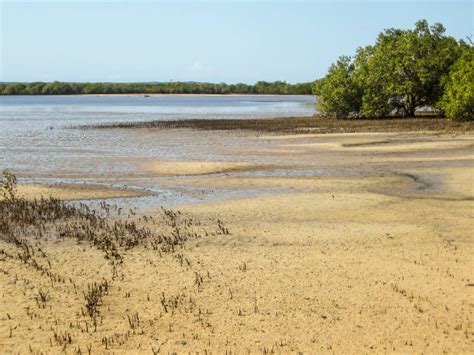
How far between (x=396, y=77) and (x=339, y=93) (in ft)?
17.2

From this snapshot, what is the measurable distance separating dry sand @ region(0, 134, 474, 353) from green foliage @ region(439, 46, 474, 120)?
28.4 meters

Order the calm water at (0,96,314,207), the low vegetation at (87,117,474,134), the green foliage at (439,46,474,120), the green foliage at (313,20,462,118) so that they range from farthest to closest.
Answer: the green foliage at (313,20,462,118) < the green foliage at (439,46,474,120) < the low vegetation at (87,117,474,134) < the calm water at (0,96,314,207)

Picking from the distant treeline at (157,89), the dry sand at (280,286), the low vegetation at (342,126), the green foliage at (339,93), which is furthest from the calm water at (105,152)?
the distant treeline at (157,89)

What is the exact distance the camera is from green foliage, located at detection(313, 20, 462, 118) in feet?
169

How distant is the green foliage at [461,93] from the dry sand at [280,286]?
28409mm

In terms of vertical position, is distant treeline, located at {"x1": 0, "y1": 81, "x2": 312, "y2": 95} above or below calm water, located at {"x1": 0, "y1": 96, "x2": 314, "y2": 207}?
above

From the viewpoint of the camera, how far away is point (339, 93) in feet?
177

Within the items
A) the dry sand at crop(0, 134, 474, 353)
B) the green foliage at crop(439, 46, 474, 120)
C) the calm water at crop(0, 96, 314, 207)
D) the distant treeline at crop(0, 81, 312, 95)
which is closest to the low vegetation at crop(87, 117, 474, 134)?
the green foliage at crop(439, 46, 474, 120)

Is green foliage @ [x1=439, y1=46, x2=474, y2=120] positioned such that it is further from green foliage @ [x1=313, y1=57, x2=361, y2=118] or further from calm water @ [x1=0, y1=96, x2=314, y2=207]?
calm water @ [x1=0, y1=96, x2=314, y2=207]

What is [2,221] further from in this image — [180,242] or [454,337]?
[454,337]

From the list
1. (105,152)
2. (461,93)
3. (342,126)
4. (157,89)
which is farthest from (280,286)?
(157,89)

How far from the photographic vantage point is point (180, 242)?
12.9 meters

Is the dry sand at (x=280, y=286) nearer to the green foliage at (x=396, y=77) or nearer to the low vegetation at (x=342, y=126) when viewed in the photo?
the low vegetation at (x=342, y=126)

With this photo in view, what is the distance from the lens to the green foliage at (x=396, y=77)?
169ft
